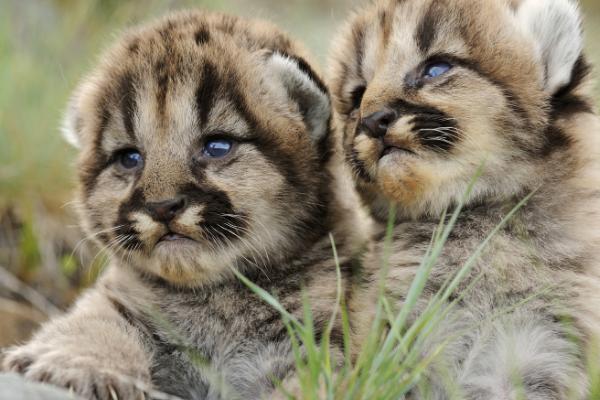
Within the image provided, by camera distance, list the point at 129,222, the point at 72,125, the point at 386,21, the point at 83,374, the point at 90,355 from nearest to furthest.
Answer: the point at 83,374 → the point at 90,355 → the point at 129,222 → the point at 386,21 → the point at 72,125

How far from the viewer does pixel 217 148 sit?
15.2 feet

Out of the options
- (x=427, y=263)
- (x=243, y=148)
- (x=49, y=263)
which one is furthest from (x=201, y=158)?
(x=49, y=263)

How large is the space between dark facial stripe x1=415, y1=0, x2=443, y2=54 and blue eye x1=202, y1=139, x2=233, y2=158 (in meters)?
1.05

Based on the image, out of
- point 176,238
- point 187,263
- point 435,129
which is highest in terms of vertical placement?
point 435,129

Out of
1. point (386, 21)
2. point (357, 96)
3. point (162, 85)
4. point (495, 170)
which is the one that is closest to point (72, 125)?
point (162, 85)

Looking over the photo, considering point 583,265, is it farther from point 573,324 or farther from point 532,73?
point 532,73

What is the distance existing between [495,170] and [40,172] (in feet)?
13.2

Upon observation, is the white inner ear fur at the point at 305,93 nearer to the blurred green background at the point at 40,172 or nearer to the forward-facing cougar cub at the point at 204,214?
the forward-facing cougar cub at the point at 204,214

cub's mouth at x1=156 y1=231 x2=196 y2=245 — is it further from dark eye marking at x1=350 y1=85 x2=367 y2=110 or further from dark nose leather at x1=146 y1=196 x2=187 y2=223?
dark eye marking at x1=350 y1=85 x2=367 y2=110

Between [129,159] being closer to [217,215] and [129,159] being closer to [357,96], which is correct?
[217,215]

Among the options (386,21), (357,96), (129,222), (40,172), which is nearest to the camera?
(129,222)

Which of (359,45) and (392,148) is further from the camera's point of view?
(359,45)

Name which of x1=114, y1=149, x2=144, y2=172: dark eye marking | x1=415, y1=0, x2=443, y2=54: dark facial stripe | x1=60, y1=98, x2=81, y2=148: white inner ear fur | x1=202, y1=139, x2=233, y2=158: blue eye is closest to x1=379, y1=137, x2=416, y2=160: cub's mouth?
x1=415, y1=0, x2=443, y2=54: dark facial stripe

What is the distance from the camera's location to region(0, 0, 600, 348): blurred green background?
6.56 meters
